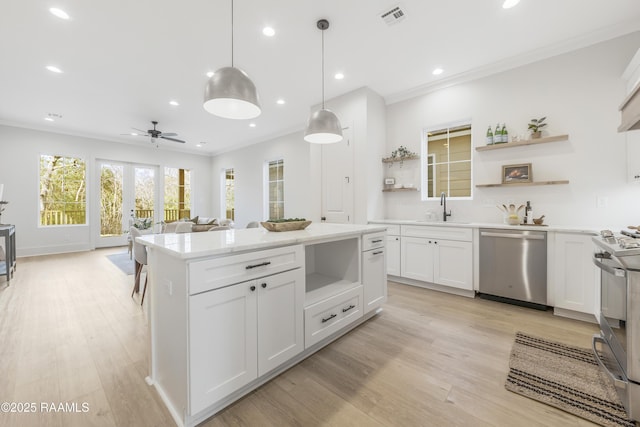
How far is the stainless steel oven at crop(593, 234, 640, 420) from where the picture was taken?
1420mm

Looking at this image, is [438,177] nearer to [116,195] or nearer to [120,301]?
[120,301]

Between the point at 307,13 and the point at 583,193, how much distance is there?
11.8ft

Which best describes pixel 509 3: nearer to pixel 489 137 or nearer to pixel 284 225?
pixel 489 137

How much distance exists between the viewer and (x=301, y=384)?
1.71 metres

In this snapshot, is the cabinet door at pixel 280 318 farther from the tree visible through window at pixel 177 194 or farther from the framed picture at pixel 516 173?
the tree visible through window at pixel 177 194

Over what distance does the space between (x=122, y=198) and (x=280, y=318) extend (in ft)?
25.4

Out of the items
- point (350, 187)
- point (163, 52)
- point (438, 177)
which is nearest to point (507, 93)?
point (438, 177)

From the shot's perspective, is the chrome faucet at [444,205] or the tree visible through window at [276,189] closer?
the chrome faucet at [444,205]

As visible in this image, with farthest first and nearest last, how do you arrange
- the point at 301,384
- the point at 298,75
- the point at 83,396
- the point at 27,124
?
1. the point at 27,124
2. the point at 298,75
3. the point at 301,384
4. the point at 83,396

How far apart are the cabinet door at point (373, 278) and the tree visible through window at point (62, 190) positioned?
306 inches

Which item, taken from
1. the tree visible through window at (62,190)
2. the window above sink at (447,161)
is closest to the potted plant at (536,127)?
the window above sink at (447,161)

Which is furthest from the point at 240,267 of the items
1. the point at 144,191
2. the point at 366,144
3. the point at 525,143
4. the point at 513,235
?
the point at 144,191

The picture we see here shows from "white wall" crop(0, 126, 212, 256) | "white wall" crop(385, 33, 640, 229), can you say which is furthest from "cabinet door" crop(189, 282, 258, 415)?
"white wall" crop(0, 126, 212, 256)

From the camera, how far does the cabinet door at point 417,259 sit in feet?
11.6
